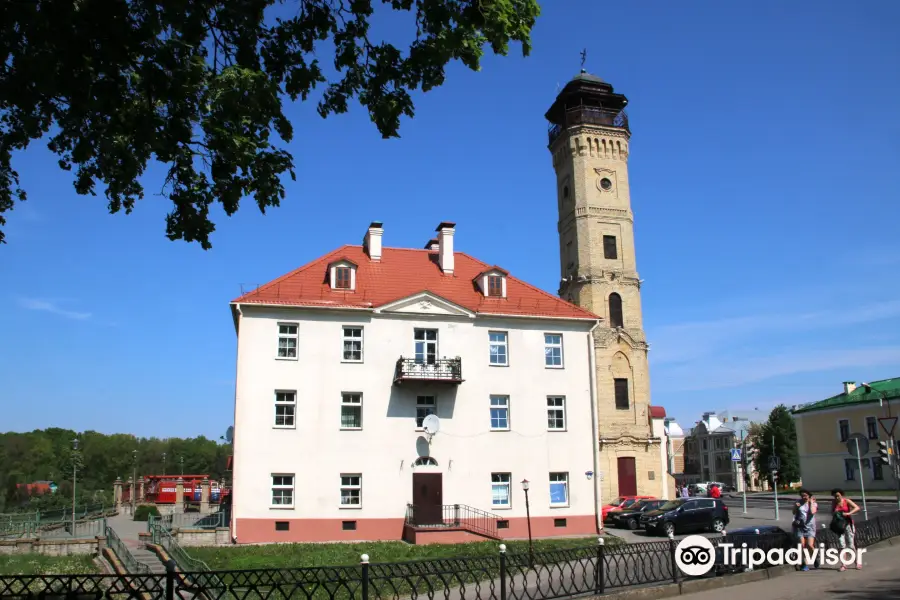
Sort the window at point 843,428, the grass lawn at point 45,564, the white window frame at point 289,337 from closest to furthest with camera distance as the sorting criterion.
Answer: the grass lawn at point 45,564 → the white window frame at point 289,337 → the window at point 843,428

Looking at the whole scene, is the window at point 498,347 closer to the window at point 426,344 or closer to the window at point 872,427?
the window at point 426,344

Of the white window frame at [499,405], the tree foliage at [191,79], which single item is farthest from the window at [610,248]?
the tree foliage at [191,79]

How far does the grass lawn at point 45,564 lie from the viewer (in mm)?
24328

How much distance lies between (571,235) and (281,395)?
77.0 feet

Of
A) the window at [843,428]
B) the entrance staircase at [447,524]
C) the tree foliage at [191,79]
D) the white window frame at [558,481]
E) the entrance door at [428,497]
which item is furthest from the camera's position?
the window at [843,428]

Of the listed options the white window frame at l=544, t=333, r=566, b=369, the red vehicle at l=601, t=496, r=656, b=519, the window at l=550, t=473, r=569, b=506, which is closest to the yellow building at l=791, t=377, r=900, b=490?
the red vehicle at l=601, t=496, r=656, b=519

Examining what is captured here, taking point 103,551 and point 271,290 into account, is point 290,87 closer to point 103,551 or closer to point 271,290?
point 271,290

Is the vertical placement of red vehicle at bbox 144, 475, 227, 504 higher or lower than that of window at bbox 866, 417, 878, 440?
lower

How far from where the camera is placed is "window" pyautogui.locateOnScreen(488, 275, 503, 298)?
1319 inches

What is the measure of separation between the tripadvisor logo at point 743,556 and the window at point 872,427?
46572 mm

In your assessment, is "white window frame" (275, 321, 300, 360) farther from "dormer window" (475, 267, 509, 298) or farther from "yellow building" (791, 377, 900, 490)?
"yellow building" (791, 377, 900, 490)

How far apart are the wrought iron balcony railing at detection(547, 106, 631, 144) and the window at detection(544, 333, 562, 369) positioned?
19137 mm

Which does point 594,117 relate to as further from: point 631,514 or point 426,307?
point 631,514

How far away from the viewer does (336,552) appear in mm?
24453
